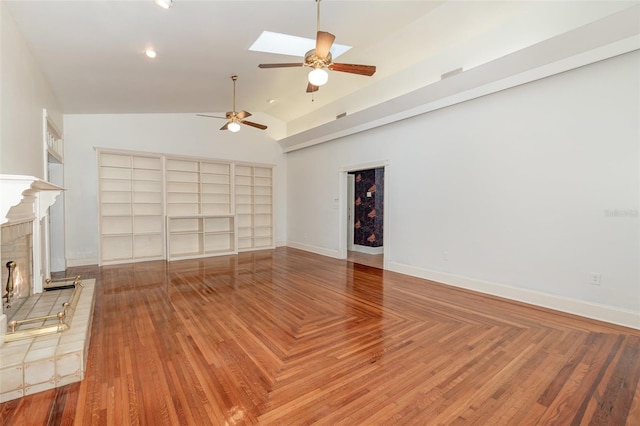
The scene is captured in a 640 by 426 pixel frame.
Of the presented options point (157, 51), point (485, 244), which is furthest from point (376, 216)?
point (157, 51)

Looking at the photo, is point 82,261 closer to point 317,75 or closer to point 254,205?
point 254,205

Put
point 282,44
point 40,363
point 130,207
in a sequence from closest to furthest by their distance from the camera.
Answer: point 40,363 → point 282,44 → point 130,207

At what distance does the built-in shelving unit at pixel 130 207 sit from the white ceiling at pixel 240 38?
122 cm

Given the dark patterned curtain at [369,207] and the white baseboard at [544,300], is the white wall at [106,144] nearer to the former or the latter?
the dark patterned curtain at [369,207]

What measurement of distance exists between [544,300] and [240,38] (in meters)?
4.95

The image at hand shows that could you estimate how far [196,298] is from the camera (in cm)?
394

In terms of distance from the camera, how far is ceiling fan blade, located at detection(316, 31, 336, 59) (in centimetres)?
269

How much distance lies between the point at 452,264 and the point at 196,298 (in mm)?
3835

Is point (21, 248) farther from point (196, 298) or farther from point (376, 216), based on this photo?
point (376, 216)

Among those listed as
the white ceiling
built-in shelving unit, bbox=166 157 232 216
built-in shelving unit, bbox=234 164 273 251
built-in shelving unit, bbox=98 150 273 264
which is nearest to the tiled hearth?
the white ceiling

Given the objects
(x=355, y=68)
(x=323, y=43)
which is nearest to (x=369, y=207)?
(x=355, y=68)

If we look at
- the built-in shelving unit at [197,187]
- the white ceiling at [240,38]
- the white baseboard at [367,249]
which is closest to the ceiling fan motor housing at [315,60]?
the white ceiling at [240,38]

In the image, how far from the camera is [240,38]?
3.61m

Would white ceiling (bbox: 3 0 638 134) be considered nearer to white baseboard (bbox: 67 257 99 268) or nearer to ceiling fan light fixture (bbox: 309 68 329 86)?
ceiling fan light fixture (bbox: 309 68 329 86)
